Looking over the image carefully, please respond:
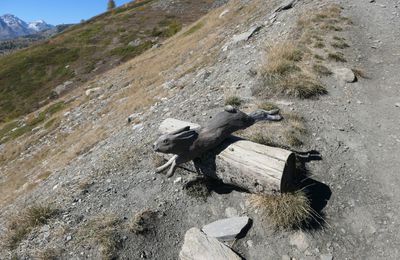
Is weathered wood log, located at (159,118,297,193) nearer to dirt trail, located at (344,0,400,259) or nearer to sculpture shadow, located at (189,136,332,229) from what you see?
sculpture shadow, located at (189,136,332,229)

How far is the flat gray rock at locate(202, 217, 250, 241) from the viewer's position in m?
7.45

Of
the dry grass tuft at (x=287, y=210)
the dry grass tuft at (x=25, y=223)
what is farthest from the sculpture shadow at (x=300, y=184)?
the dry grass tuft at (x=25, y=223)

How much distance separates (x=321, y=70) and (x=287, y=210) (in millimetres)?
8047

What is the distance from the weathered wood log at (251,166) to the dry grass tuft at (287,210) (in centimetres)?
20

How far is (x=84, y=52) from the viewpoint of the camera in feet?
198

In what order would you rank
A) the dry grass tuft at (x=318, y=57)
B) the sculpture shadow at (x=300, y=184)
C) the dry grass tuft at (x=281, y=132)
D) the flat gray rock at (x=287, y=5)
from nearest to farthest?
1. the sculpture shadow at (x=300, y=184)
2. the dry grass tuft at (x=281, y=132)
3. the dry grass tuft at (x=318, y=57)
4. the flat gray rock at (x=287, y=5)

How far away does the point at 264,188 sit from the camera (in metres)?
7.52

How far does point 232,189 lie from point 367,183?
330 cm

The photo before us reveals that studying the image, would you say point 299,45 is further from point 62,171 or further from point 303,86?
point 62,171

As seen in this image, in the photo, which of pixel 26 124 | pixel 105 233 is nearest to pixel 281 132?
pixel 105 233

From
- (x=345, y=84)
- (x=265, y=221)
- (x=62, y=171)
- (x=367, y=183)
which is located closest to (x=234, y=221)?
(x=265, y=221)

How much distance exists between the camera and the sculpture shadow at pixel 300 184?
25.6 ft

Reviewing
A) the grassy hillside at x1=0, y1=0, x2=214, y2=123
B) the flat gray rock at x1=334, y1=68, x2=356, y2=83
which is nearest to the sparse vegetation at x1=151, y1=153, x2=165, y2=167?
the flat gray rock at x1=334, y1=68, x2=356, y2=83

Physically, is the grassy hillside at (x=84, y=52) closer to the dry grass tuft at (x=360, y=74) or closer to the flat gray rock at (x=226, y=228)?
the dry grass tuft at (x=360, y=74)
